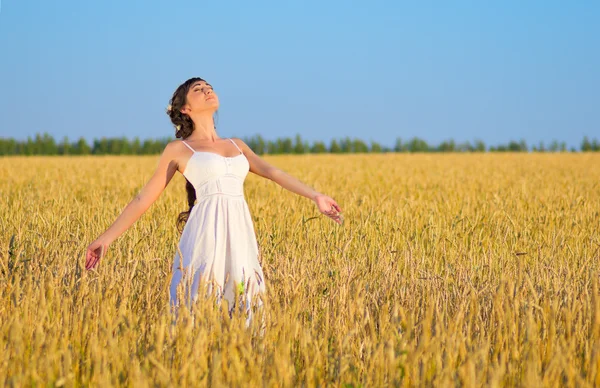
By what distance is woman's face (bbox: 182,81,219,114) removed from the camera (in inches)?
145

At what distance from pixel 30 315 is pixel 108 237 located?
0.57m

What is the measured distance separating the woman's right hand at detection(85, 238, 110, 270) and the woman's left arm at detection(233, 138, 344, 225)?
90 centimetres

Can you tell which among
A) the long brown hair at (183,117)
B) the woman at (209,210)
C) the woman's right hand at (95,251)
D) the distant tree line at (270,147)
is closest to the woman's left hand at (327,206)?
the woman at (209,210)

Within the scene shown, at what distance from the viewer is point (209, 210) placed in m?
3.52

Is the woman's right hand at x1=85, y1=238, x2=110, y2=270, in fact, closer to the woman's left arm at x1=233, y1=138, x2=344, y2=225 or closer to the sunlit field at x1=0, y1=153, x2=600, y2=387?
the sunlit field at x1=0, y1=153, x2=600, y2=387

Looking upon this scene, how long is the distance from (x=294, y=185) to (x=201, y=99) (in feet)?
2.21

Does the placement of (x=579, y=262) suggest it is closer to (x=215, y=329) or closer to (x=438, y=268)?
(x=438, y=268)

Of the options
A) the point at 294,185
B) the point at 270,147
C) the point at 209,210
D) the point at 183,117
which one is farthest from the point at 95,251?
the point at 270,147

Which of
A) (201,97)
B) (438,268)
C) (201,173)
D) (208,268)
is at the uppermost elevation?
(201,97)

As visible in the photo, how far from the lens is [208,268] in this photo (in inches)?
138

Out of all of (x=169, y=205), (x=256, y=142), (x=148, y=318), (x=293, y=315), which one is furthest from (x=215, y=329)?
(x=256, y=142)

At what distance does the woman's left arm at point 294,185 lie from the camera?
348 cm

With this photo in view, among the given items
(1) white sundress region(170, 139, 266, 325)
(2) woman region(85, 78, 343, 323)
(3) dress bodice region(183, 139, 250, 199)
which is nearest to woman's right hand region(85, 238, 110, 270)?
(2) woman region(85, 78, 343, 323)

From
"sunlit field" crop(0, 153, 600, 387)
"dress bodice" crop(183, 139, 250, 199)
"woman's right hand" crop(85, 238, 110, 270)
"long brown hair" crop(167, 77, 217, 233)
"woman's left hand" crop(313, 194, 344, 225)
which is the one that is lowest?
"sunlit field" crop(0, 153, 600, 387)
